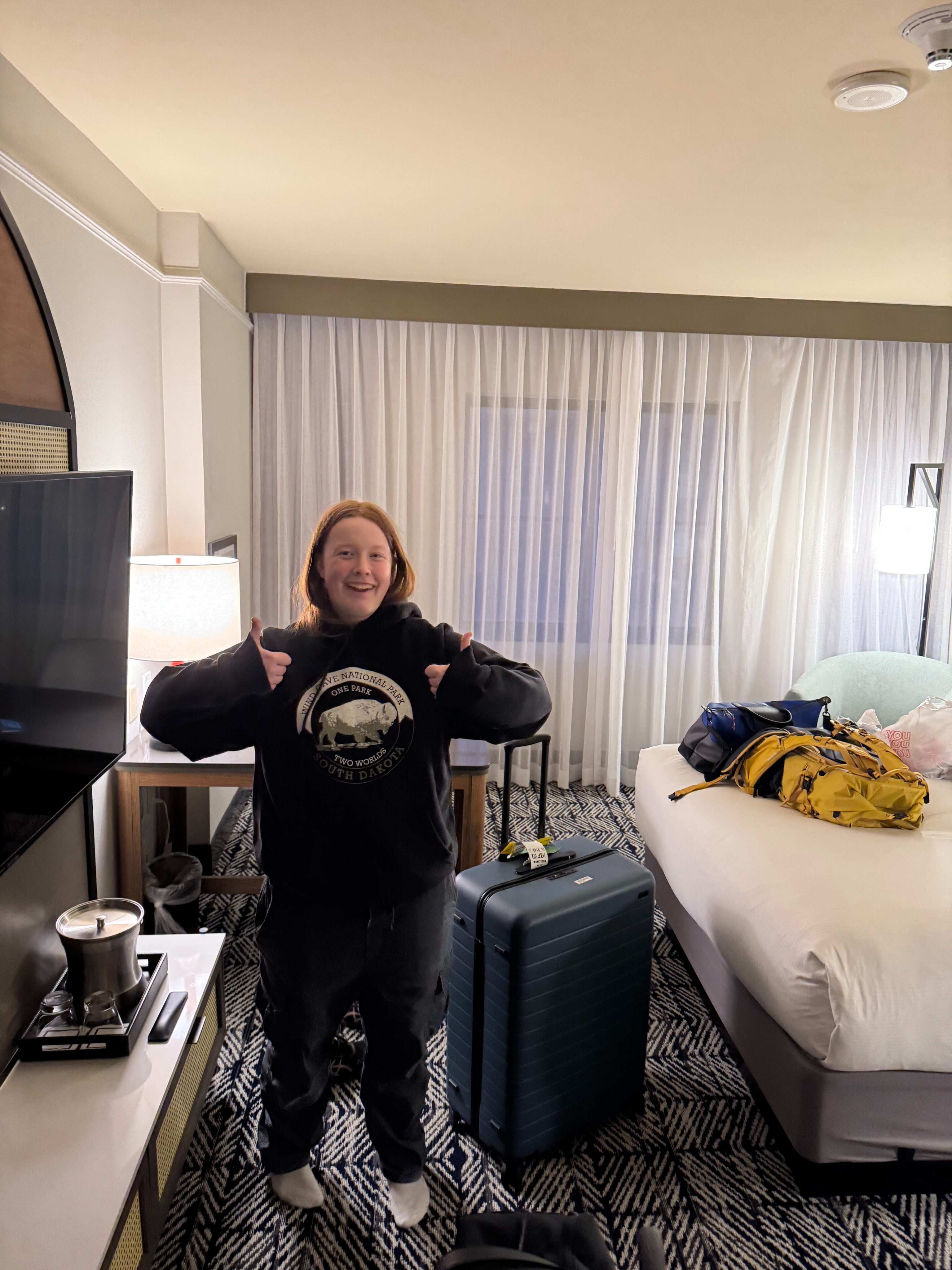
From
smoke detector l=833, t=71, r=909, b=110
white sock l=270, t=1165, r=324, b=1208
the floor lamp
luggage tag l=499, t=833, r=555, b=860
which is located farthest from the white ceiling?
white sock l=270, t=1165, r=324, b=1208

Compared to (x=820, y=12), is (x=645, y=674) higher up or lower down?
lower down

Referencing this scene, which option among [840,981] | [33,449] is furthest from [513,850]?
[33,449]

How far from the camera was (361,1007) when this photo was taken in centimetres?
174

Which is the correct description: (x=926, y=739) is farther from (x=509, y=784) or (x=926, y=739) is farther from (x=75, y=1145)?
(x=75, y=1145)

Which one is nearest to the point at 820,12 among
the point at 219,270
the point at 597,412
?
the point at 219,270

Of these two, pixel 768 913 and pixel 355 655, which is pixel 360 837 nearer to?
pixel 355 655

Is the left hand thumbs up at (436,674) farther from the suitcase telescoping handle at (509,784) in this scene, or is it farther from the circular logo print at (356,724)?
the suitcase telescoping handle at (509,784)

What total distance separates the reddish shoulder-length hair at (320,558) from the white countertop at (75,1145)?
2.89ft

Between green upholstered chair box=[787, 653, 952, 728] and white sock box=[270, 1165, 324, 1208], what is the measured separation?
9.38 ft

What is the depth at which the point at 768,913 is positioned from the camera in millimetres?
2023

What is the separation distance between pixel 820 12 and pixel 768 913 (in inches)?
72.9

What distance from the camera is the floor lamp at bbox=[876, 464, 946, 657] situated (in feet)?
13.1

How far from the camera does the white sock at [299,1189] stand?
183cm

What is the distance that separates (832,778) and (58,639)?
6.75ft
